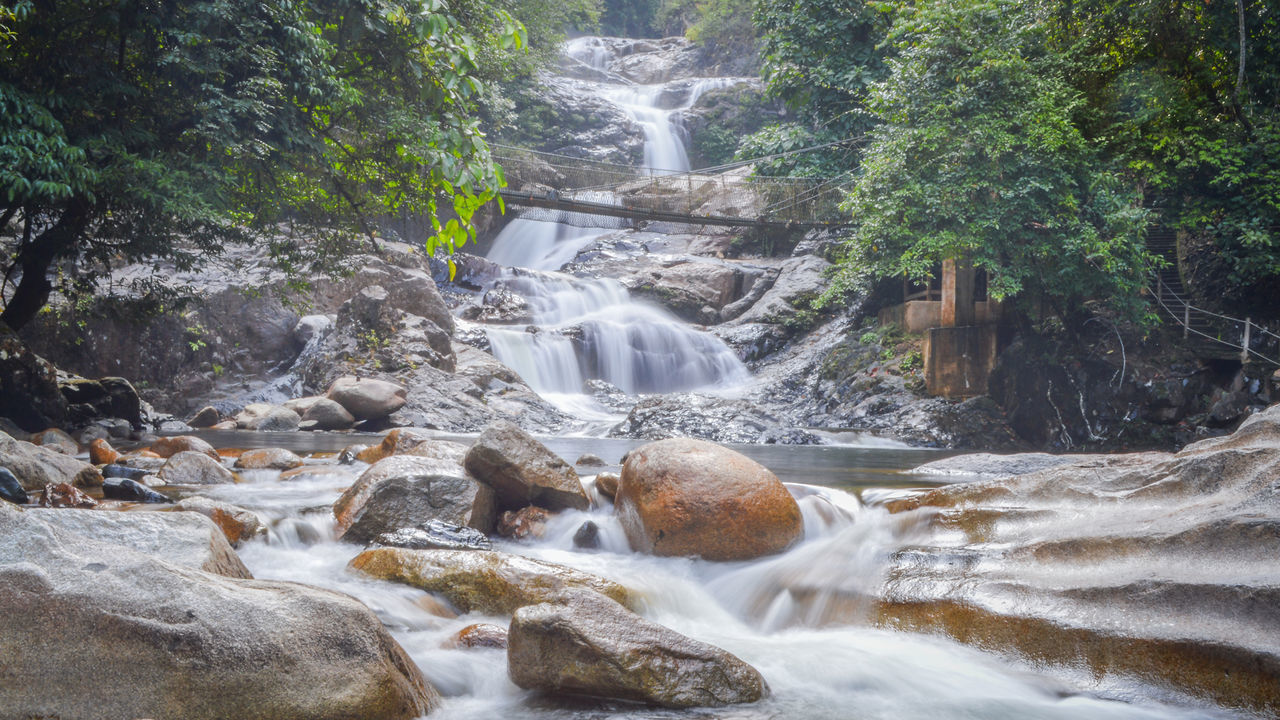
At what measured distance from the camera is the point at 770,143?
840 inches

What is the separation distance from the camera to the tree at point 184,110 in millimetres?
6715

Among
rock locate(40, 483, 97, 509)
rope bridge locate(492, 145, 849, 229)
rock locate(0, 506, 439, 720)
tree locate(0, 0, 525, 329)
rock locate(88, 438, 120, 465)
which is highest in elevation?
rope bridge locate(492, 145, 849, 229)

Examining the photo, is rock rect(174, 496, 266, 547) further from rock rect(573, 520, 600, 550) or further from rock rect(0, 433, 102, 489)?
rock rect(573, 520, 600, 550)

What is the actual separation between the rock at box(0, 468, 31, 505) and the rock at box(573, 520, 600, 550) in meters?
3.81

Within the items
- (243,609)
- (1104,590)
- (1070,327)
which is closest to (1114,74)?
(1070,327)

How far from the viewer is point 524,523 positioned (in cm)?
584

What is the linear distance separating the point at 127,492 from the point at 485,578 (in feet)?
12.0

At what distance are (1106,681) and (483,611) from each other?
3.01 m

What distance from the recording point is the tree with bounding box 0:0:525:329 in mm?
6715

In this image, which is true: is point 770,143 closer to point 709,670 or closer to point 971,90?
point 971,90

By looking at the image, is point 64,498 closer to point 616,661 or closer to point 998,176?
point 616,661

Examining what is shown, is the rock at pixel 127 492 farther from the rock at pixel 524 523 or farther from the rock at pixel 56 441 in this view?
the rock at pixel 56 441

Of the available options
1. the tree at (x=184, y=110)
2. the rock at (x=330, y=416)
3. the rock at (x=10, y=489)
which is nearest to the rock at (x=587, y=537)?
the tree at (x=184, y=110)

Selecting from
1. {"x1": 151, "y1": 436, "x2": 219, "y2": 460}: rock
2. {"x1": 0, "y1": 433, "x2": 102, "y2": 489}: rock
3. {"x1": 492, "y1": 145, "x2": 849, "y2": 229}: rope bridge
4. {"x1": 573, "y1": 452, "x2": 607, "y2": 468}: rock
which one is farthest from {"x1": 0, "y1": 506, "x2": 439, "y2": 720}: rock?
{"x1": 492, "y1": 145, "x2": 849, "y2": 229}: rope bridge
